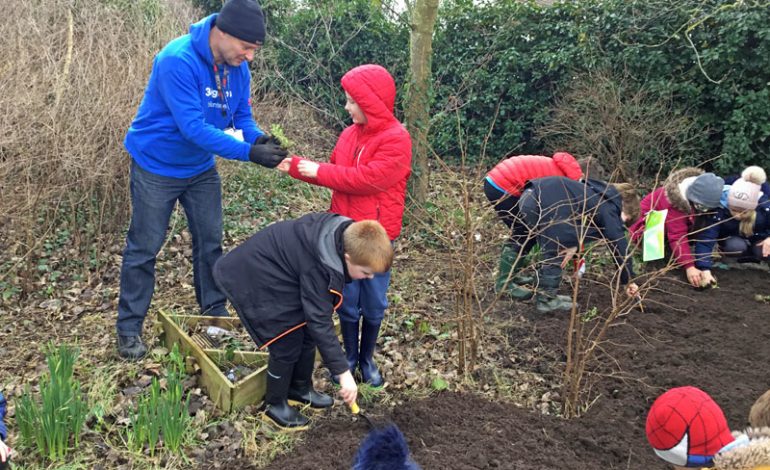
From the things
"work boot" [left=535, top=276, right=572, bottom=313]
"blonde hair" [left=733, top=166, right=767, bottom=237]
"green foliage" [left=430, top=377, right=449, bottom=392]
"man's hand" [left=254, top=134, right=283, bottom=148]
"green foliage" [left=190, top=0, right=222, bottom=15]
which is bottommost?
"green foliage" [left=430, top=377, right=449, bottom=392]

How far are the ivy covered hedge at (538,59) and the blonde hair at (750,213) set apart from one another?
4.78ft

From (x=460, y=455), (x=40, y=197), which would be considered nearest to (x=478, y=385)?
(x=460, y=455)

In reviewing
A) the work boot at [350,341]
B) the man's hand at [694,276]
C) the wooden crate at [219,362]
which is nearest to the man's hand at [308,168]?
the work boot at [350,341]

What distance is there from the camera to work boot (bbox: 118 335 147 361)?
13.4 ft

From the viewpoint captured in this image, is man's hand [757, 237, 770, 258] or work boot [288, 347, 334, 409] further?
man's hand [757, 237, 770, 258]

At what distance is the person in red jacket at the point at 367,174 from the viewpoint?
3.77m

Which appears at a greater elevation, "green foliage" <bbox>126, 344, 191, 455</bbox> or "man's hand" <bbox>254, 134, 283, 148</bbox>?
"man's hand" <bbox>254, 134, 283, 148</bbox>

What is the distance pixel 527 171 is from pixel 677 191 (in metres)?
1.49

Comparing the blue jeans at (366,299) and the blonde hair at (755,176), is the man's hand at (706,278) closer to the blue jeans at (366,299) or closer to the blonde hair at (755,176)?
the blonde hair at (755,176)

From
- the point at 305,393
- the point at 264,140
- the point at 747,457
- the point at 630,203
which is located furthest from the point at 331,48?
the point at 747,457

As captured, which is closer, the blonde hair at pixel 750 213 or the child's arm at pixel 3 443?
the child's arm at pixel 3 443

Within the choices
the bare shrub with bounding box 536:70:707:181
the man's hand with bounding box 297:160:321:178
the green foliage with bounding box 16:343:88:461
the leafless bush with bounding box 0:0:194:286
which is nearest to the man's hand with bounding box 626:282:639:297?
the man's hand with bounding box 297:160:321:178

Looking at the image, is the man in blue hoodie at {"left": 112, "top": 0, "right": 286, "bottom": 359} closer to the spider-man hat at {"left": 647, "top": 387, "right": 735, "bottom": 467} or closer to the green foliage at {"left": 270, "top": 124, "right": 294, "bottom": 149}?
the green foliage at {"left": 270, "top": 124, "right": 294, "bottom": 149}

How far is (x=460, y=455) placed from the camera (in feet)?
10.7
